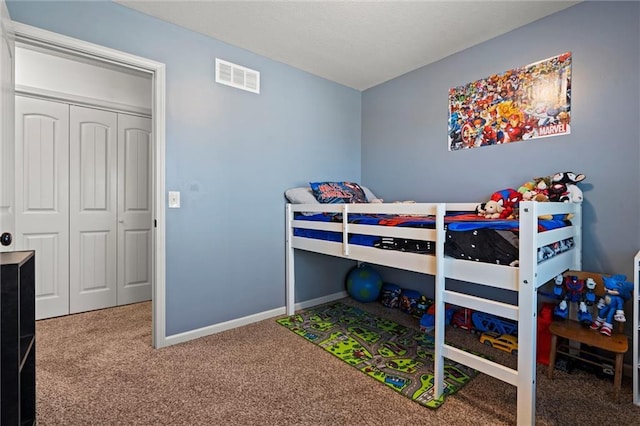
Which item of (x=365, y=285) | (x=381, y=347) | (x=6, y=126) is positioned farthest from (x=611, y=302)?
(x=6, y=126)

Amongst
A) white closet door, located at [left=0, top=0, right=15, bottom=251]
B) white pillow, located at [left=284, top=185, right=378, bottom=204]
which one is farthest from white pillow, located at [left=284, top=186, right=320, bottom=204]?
white closet door, located at [left=0, top=0, right=15, bottom=251]

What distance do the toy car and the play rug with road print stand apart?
0.37 m

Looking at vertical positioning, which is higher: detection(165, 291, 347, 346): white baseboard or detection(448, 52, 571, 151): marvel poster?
detection(448, 52, 571, 151): marvel poster

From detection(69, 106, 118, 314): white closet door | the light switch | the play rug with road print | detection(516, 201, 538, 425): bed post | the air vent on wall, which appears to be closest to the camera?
detection(516, 201, 538, 425): bed post

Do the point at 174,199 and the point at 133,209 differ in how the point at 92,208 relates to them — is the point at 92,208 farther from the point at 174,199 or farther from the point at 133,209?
the point at 174,199

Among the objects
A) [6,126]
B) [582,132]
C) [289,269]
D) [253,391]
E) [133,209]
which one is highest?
[582,132]

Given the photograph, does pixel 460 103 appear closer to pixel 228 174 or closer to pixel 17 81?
pixel 228 174

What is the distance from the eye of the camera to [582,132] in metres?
1.89

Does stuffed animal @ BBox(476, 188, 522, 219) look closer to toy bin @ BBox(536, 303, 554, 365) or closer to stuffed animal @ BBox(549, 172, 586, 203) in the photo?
stuffed animal @ BBox(549, 172, 586, 203)

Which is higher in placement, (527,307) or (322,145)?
(322,145)

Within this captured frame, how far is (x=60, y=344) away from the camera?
6.99 feet

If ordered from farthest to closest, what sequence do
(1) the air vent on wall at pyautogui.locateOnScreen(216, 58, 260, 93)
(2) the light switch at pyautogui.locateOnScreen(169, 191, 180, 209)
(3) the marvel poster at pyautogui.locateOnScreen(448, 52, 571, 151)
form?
1. (1) the air vent on wall at pyautogui.locateOnScreen(216, 58, 260, 93)
2. (2) the light switch at pyautogui.locateOnScreen(169, 191, 180, 209)
3. (3) the marvel poster at pyautogui.locateOnScreen(448, 52, 571, 151)

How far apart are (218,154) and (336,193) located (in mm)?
1026

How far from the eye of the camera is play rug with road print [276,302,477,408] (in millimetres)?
1635
